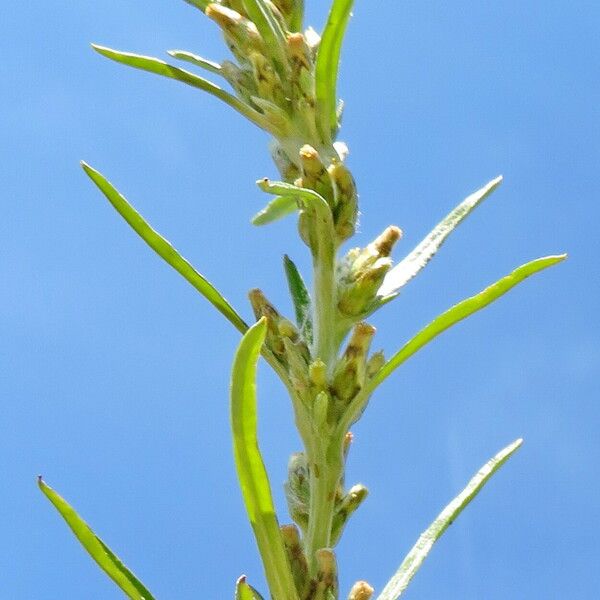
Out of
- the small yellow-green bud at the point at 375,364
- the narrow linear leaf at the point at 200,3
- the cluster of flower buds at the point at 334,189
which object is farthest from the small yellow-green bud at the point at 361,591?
the narrow linear leaf at the point at 200,3

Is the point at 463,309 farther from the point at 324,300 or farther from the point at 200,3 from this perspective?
the point at 200,3

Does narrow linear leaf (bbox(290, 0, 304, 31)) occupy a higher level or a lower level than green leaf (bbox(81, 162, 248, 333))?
higher

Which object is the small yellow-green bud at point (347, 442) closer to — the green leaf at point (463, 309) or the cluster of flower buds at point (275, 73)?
the green leaf at point (463, 309)

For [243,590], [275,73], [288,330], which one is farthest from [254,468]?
[275,73]

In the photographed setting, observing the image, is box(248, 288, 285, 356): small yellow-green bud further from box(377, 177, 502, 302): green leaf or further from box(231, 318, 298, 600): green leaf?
box(231, 318, 298, 600): green leaf

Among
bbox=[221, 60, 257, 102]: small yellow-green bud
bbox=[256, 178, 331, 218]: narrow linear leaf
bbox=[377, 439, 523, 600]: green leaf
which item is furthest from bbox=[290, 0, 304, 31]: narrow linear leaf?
bbox=[377, 439, 523, 600]: green leaf

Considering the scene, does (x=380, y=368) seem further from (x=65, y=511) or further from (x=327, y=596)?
(x=65, y=511)
